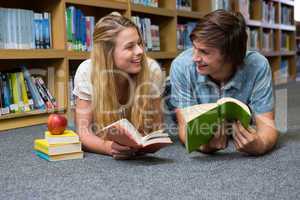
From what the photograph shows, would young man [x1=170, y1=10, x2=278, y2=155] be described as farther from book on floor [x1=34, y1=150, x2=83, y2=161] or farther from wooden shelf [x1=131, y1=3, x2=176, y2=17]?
wooden shelf [x1=131, y1=3, x2=176, y2=17]

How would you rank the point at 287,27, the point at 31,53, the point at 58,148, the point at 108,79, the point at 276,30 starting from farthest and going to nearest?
1. the point at 287,27
2. the point at 276,30
3. the point at 31,53
4. the point at 108,79
5. the point at 58,148

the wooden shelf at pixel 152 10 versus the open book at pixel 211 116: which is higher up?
the wooden shelf at pixel 152 10

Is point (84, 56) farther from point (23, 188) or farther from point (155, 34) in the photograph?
point (23, 188)

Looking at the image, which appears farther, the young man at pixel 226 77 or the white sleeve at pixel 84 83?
the white sleeve at pixel 84 83

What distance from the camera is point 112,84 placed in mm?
1468

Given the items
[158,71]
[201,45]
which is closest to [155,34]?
[158,71]

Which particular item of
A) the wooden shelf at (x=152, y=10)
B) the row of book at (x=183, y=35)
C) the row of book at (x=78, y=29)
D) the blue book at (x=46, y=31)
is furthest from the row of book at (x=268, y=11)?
the blue book at (x=46, y=31)

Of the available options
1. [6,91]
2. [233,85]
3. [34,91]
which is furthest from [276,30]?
[233,85]

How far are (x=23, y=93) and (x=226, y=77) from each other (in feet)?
4.00

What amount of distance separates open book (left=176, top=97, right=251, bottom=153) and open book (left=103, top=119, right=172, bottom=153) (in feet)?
0.28

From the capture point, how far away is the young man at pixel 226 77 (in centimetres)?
133

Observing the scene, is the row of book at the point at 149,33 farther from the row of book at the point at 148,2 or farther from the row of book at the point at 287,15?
the row of book at the point at 287,15

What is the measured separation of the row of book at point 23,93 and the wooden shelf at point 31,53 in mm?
138

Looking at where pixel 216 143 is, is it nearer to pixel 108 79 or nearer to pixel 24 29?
pixel 108 79
